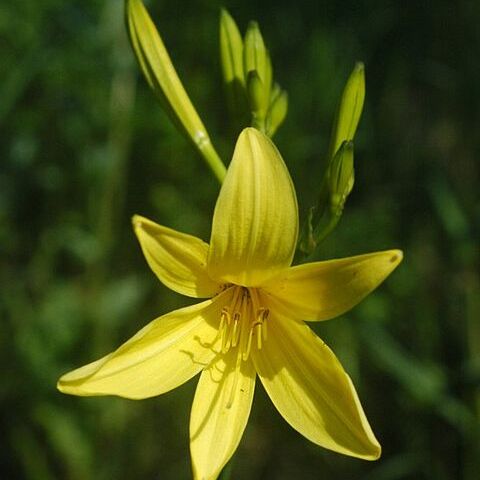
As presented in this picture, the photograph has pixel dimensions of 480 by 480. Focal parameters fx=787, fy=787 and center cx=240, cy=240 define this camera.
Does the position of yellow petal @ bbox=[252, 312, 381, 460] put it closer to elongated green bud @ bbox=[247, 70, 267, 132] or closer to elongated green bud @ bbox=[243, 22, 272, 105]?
elongated green bud @ bbox=[247, 70, 267, 132]

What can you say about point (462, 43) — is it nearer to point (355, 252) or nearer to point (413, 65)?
point (413, 65)

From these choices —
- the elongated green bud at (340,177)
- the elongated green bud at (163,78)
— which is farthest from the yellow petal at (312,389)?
the elongated green bud at (163,78)

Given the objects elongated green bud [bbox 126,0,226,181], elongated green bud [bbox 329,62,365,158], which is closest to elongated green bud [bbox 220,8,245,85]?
Answer: elongated green bud [bbox 126,0,226,181]

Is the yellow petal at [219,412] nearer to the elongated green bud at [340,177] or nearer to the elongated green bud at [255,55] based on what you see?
the elongated green bud at [340,177]

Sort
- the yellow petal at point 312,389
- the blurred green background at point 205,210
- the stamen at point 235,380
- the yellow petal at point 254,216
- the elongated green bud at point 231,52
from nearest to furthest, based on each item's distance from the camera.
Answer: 1. the yellow petal at point 254,216
2. the yellow petal at point 312,389
3. the stamen at point 235,380
4. the elongated green bud at point 231,52
5. the blurred green background at point 205,210

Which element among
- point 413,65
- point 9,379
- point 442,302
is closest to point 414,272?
point 442,302

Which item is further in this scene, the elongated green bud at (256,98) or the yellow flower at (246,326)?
the elongated green bud at (256,98)

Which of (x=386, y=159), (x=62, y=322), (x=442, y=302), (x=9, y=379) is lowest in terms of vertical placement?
(x=442, y=302)
